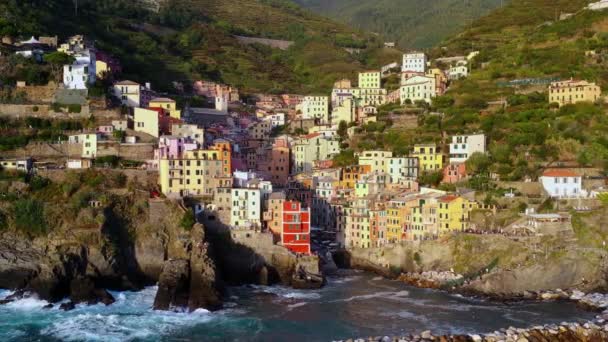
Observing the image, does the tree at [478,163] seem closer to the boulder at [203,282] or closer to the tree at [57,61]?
the boulder at [203,282]

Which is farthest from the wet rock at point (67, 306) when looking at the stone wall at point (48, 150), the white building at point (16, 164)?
the stone wall at point (48, 150)

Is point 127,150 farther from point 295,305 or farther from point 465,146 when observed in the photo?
point 465,146

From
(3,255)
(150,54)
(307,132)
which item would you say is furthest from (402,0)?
(3,255)

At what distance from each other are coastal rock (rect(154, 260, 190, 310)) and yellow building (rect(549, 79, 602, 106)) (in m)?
35.1

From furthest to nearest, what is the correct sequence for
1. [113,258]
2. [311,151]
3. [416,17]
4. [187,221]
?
[416,17], [311,151], [187,221], [113,258]

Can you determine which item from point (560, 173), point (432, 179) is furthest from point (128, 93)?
point (560, 173)

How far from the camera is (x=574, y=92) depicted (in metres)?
65.1

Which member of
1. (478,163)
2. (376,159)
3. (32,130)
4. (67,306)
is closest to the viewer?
(67,306)

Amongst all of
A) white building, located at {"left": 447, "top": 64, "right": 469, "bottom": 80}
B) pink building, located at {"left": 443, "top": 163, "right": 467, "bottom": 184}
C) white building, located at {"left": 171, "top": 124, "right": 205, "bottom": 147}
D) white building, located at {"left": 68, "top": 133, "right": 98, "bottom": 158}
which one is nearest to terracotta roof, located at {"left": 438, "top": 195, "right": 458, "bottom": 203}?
pink building, located at {"left": 443, "top": 163, "right": 467, "bottom": 184}

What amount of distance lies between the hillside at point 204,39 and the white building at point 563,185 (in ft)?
140

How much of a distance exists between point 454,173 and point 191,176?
19.2 metres

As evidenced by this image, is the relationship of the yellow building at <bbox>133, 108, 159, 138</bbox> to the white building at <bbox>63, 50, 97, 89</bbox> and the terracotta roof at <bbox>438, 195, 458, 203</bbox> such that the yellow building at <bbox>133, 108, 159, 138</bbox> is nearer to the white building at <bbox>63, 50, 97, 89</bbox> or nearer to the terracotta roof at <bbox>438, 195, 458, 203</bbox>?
the white building at <bbox>63, 50, 97, 89</bbox>

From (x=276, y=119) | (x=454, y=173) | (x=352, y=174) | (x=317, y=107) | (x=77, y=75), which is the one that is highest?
(x=77, y=75)

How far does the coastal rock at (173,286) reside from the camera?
141 ft
